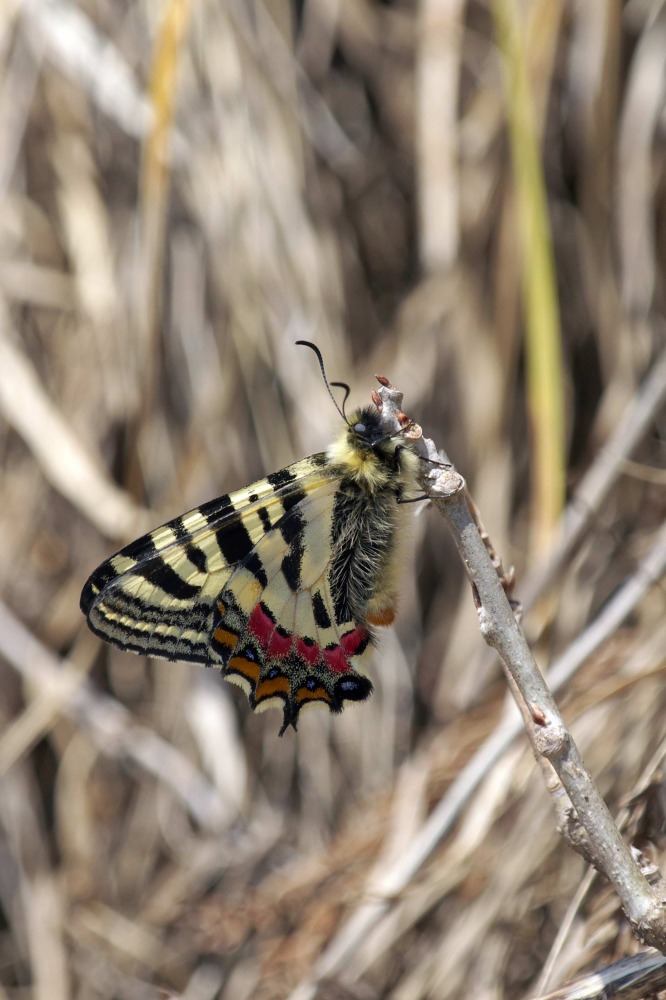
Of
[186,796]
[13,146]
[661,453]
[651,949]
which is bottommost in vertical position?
[186,796]

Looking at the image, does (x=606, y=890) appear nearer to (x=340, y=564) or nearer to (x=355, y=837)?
(x=340, y=564)

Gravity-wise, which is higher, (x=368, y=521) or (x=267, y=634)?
(x=368, y=521)

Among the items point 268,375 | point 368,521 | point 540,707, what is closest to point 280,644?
point 368,521

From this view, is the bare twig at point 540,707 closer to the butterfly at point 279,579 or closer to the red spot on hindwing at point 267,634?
the butterfly at point 279,579

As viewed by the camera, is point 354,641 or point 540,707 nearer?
point 540,707

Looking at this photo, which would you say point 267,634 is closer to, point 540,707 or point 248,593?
point 248,593

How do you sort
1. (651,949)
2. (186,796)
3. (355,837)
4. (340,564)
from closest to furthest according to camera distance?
1. (651,949)
2. (340,564)
3. (355,837)
4. (186,796)

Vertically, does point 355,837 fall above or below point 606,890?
below

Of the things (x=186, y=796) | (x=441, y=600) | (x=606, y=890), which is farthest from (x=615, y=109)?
(x=186, y=796)
